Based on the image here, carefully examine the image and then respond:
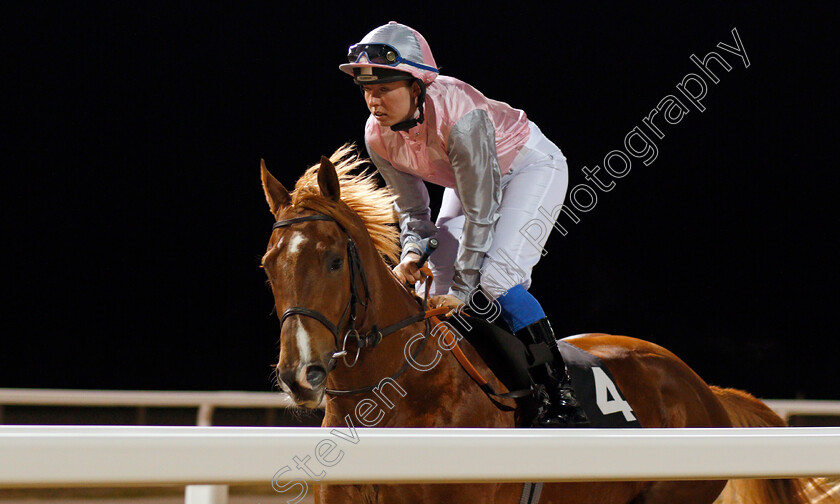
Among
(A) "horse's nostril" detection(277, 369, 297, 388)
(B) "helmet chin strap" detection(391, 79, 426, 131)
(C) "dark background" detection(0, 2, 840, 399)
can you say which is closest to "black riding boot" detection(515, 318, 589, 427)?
(B) "helmet chin strap" detection(391, 79, 426, 131)

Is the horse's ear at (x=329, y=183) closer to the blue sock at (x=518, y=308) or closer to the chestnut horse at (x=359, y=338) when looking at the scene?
the chestnut horse at (x=359, y=338)

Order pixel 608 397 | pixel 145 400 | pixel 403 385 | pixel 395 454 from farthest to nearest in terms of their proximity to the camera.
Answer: pixel 145 400 < pixel 608 397 < pixel 403 385 < pixel 395 454

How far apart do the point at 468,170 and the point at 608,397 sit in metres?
0.72

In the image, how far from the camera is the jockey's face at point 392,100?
1774 mm

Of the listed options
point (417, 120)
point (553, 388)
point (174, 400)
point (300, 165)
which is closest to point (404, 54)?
point (417, 120)

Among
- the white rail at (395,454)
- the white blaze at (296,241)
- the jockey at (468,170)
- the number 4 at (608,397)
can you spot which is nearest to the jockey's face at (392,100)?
the jockey at (468,170)

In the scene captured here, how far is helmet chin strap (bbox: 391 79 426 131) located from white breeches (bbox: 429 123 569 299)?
0.33 metres

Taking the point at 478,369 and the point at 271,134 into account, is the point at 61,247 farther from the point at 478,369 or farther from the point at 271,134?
the point at 478,369

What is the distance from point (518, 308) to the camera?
1853 mm

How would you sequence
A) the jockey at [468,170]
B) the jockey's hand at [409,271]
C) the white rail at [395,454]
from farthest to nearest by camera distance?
1. the jockey's hand at [409,271]
2. the jockey at [468,170]
3. the white rail at [395,454]

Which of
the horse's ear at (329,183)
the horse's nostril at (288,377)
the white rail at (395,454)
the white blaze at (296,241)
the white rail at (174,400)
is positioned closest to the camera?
the white rail at (395,454)

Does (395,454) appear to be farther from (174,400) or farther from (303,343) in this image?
(174,400)

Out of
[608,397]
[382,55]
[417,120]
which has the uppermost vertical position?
[382,55]

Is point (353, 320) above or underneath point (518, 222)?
underneath
